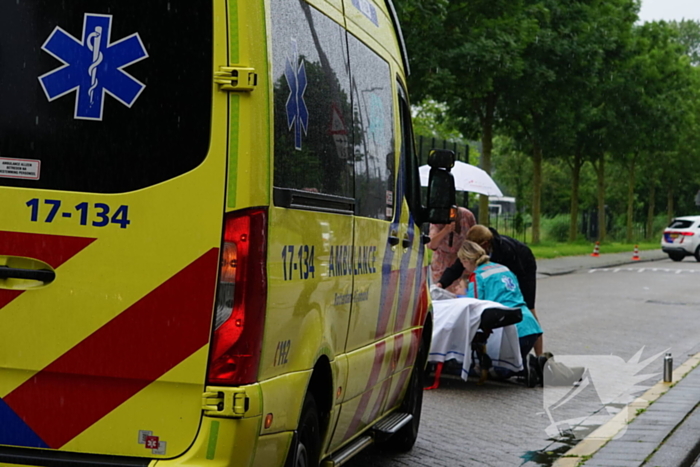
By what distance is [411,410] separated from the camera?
7.21m

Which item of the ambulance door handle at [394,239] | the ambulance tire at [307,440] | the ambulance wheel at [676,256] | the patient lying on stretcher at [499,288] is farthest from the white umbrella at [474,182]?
the ambulance wheel at [676,256]

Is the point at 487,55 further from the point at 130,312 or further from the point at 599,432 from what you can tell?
the point at 130,312

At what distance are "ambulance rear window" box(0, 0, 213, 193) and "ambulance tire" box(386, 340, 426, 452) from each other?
3.47 meters

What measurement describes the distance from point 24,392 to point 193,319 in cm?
66

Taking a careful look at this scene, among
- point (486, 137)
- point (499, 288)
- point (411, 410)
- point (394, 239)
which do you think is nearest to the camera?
point (394, 239)

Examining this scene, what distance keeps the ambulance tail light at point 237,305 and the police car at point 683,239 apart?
37496mm

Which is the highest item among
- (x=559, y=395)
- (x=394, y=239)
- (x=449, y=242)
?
(x=394, y=239)

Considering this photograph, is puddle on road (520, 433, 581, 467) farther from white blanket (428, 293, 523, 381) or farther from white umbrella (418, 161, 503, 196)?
white umbrella (418, 161, 503, 196)

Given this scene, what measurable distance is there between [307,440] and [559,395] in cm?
550

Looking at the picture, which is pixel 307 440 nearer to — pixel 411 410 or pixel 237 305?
pixel 237 305

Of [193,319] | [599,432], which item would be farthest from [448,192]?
[193,319]

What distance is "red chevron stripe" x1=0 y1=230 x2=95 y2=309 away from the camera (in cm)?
396

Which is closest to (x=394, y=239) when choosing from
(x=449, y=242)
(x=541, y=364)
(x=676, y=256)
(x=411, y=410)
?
(x=411, y=410)

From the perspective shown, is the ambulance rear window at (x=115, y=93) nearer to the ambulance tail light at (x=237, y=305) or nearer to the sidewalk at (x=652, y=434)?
Answer: the ambulance tail light at (x=237, y=305)
